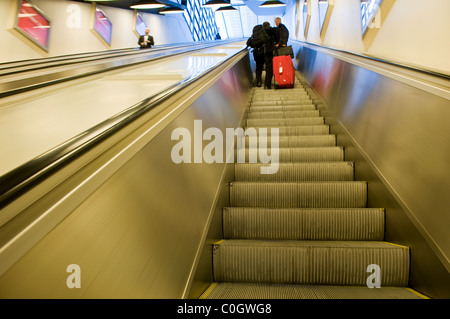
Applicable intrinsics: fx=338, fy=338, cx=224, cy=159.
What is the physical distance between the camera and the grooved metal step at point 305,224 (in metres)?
2.32

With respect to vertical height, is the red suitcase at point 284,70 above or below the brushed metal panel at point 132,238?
above

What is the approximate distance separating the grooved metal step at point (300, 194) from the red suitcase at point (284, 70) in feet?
16.1

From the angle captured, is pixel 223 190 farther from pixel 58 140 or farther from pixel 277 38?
pixel 277 38

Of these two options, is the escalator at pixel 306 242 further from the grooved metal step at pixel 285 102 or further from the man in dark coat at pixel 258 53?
the man in dark coat at pixel 258 53

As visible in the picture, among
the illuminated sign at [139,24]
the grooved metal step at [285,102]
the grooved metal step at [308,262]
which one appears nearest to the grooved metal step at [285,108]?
the grooved metal step at [285,102]

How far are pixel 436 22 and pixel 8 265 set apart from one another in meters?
3.92

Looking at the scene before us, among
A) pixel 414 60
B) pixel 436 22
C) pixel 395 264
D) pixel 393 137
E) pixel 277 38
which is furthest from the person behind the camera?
pixel 277 38

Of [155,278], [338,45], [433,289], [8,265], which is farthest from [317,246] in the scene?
[338,45]

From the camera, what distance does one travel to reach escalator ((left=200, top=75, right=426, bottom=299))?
6.15ft

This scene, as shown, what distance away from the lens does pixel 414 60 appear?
12.3 ft

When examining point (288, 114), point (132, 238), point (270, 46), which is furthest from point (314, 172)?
point (270, 46)

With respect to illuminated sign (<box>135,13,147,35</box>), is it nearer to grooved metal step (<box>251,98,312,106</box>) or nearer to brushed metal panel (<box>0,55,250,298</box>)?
grooved metal step (<box>251,98,312,106</box>)
